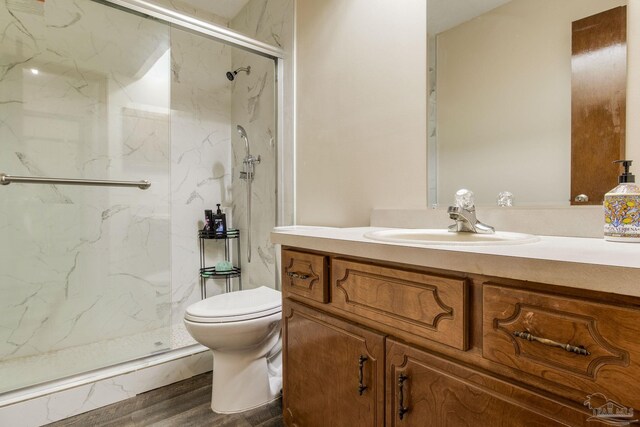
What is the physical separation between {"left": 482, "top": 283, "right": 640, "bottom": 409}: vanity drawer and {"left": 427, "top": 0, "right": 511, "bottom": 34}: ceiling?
108cm

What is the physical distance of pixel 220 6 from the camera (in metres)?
2.46

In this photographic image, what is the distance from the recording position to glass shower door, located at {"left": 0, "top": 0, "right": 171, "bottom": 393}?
5.92 ft

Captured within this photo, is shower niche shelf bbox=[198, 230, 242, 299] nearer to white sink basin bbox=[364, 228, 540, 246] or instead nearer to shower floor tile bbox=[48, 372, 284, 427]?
shower floor tile bbox=[48, 372, 284, 427]

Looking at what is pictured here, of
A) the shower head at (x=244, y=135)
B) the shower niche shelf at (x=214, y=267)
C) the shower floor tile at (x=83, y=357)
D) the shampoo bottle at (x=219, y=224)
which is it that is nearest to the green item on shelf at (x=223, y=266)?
the shower niche shelf at (x=214, y=267)

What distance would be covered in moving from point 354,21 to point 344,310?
4.65 ft

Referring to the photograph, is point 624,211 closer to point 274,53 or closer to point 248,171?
point 274,53

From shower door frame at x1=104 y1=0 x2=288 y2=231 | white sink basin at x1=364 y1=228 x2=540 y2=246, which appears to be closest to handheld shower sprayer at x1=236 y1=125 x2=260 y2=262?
shower door frame at x1=104 y1=0 x2=288 y2=231

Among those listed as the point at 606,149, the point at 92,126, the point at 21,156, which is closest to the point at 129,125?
the point at 92,126

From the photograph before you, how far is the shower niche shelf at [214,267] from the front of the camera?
8.11ft

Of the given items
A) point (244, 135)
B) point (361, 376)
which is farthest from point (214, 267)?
point (361, 376)

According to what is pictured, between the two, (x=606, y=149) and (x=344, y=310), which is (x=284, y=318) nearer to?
(x=344, y=310)

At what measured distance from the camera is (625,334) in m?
0.47

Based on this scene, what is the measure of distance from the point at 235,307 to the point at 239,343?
162mm

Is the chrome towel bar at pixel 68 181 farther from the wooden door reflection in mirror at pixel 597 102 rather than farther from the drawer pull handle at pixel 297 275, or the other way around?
the wooden door reflection in mirror at pixel 597 102
